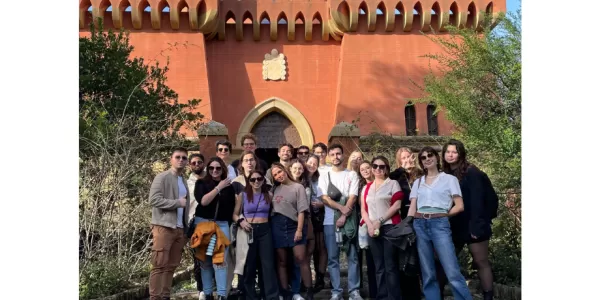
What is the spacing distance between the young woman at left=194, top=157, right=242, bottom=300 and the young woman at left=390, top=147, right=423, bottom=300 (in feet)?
5.32

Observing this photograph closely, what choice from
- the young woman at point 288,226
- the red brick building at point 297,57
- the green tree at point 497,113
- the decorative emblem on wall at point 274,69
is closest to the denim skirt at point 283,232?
→ the young woman at point 288,226

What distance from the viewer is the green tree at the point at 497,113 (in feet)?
24.9

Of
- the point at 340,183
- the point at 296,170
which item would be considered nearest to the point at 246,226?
the point at 296,170

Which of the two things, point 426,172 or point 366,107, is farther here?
point 366,107

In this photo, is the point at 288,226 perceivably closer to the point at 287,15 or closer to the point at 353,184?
the point at 353,184

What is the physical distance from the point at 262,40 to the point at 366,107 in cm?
348

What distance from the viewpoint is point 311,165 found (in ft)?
20.7

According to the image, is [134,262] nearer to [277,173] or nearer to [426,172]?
[277,173]

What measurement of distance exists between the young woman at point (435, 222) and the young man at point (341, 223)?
31.0 inches

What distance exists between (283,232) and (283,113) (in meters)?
10.9

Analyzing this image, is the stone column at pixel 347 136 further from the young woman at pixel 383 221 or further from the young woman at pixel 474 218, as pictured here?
the young woman at pixel 474 218

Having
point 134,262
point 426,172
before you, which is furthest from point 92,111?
point 426,172

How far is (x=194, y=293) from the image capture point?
21.4 ft

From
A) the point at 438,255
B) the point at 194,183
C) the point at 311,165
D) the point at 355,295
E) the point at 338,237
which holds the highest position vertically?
the point at 311,165
